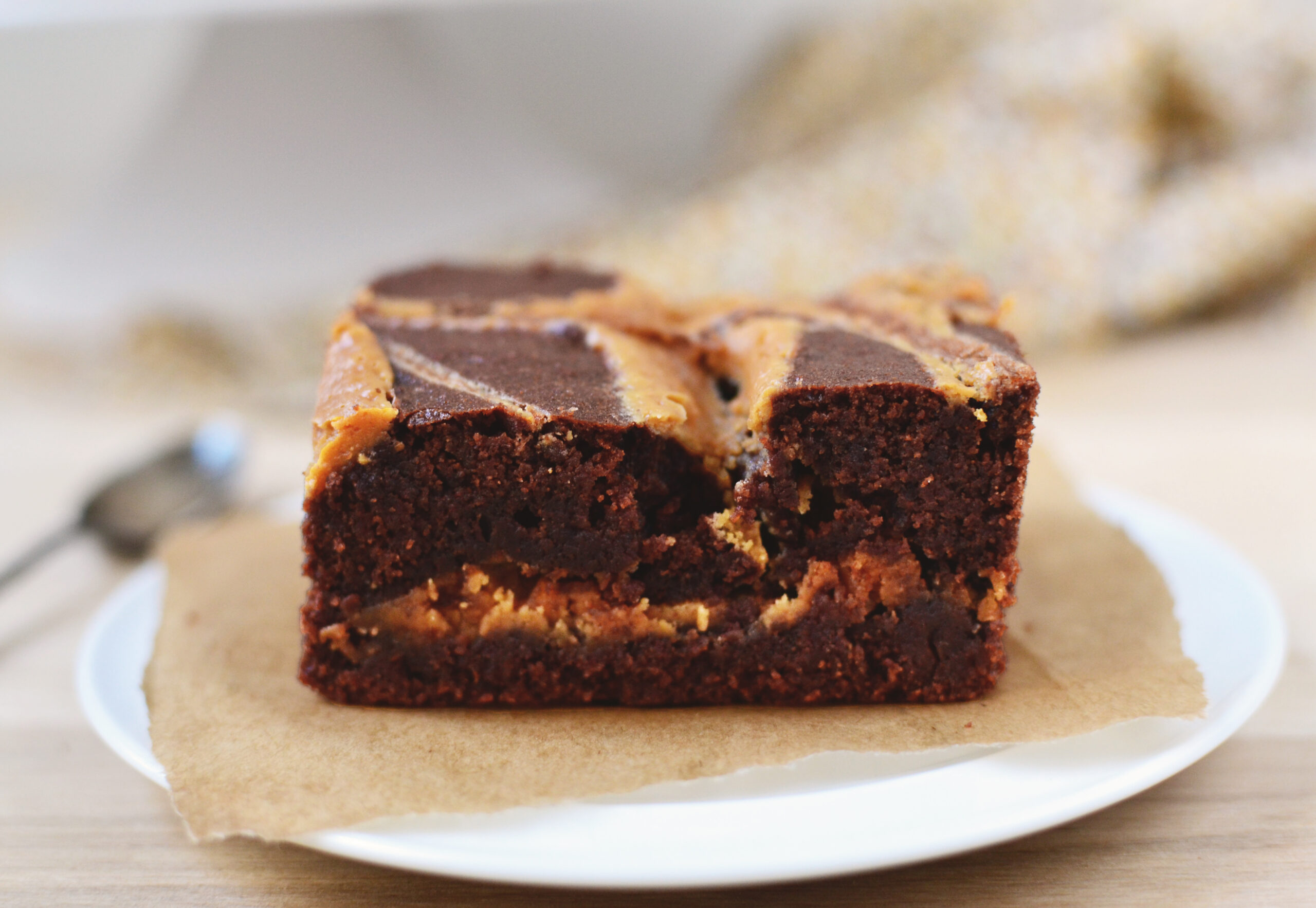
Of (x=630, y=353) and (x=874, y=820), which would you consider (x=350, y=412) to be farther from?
(x=874, y=820)

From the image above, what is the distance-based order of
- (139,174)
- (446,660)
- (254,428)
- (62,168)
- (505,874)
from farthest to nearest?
(62,168) → (139,174) → (254,428) → (446,660) → (505,874)

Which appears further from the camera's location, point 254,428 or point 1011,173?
point 1011,173

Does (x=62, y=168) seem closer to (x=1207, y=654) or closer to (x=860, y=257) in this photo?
(x=860, y=257)

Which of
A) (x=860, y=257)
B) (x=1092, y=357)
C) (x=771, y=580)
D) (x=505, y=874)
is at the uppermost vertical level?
(x=860, y=257)

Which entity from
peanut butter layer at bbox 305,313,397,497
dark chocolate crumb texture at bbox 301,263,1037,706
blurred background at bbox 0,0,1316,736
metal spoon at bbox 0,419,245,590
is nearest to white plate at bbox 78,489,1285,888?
dark chocolate crumb texture at bbox 301,263,1037,706

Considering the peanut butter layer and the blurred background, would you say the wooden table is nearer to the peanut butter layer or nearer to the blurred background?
the peanut butter layer

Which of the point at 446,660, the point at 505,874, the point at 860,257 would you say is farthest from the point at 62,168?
the point at 505,874

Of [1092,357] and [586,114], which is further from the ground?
[586,114]

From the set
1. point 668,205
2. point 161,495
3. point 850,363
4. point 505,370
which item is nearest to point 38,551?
point 161,495
